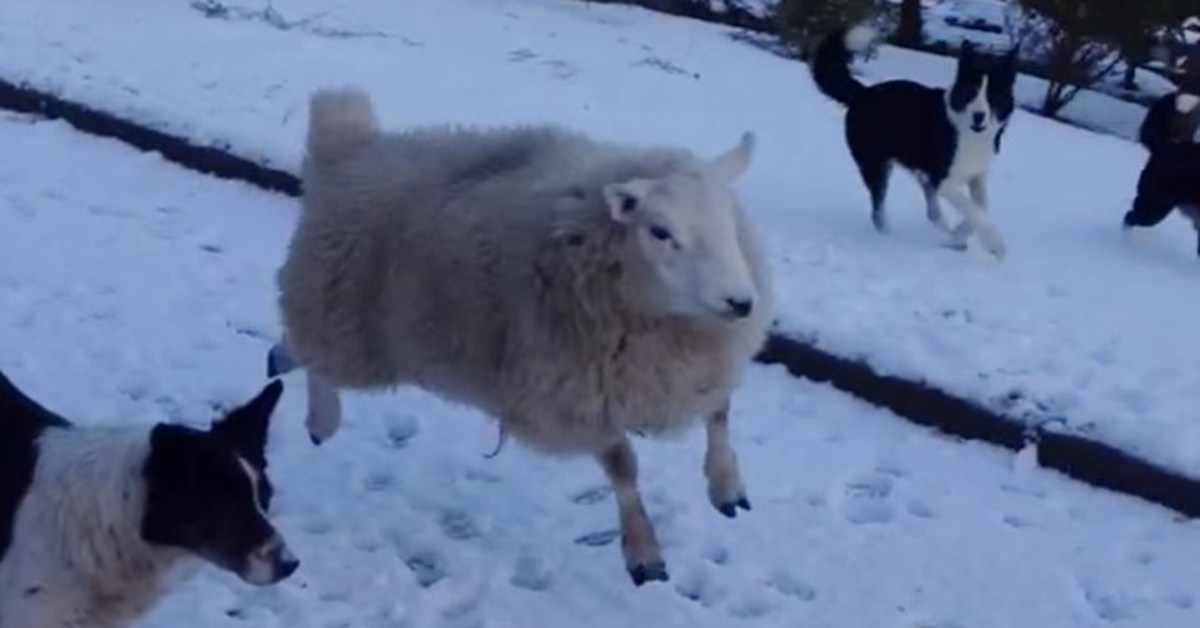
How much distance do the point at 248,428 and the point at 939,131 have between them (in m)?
5.21

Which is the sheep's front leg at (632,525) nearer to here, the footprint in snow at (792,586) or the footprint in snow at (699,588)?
the footprint in snow at (699,588)

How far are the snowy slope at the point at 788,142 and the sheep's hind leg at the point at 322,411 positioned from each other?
1.97 metres

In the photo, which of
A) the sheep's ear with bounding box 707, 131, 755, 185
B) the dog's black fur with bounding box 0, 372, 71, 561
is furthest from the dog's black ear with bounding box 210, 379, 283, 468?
the sheep's ear with bounding box 707, 131, 755, 185

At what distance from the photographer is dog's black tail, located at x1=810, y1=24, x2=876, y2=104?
30.1 ft

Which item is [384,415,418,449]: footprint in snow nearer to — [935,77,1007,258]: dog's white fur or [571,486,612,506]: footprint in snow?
[571,486,612,506]: footprint in snow

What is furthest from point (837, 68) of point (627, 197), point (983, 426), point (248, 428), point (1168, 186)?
point (248, 428)

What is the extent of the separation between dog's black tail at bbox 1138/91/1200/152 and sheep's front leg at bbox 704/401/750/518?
5.04 m

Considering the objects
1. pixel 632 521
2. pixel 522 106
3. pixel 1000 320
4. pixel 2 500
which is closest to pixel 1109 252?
pixel 1000 320

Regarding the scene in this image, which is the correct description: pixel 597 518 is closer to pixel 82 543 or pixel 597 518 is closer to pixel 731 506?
pixel 731 506

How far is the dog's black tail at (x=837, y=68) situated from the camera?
9188 millimetres

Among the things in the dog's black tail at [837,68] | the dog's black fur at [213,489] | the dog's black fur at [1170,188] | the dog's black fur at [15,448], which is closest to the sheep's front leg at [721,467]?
the dog's black fur at [213,489]

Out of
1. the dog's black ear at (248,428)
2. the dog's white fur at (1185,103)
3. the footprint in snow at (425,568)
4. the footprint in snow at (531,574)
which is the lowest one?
the footprint in snow at (425,568)

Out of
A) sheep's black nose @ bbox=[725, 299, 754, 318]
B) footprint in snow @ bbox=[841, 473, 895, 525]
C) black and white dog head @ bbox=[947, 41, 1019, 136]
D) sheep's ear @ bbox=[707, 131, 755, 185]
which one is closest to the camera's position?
sheep's black nose @ bbox=[725, 299, 754, 318]

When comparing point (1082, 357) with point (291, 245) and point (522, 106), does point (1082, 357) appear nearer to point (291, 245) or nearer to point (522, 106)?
point (291, 245)
